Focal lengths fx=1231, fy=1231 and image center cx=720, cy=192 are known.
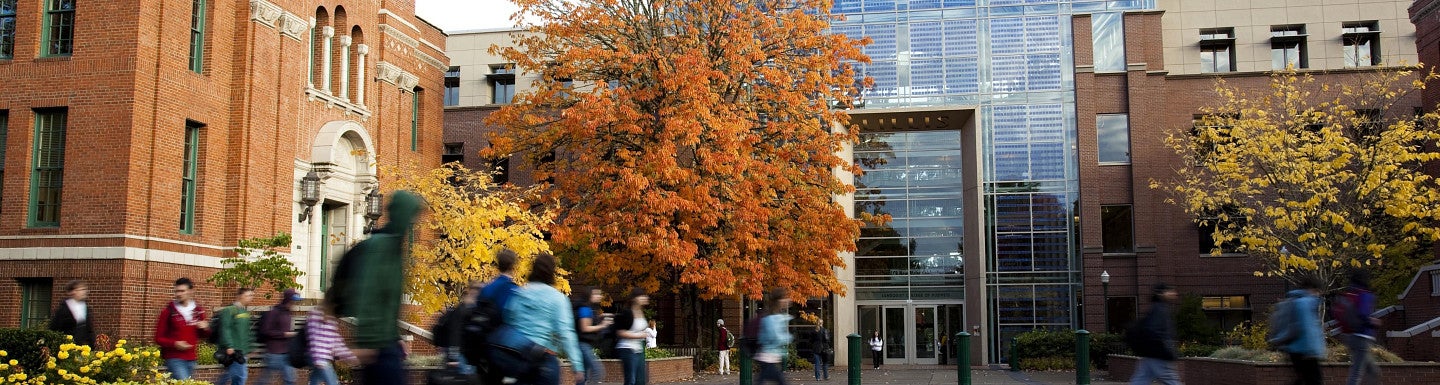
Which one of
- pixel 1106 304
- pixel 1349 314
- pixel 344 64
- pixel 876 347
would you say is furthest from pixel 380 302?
pixel 1106 304

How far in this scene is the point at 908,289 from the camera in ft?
128

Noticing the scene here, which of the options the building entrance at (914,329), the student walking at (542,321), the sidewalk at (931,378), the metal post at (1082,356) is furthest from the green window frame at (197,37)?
the building entrance at (914,329)

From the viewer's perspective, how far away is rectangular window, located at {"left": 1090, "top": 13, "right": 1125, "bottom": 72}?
1475 inches

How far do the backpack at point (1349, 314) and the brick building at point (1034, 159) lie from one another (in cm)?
2307

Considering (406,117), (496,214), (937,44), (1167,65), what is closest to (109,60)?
(496,214)

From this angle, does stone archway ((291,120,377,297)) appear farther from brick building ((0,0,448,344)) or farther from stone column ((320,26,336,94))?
stone column ((320,26,336,94))

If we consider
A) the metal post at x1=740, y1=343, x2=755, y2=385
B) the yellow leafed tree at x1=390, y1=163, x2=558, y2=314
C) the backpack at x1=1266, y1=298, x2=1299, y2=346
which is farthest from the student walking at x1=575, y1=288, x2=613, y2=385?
the yellow leafed tree at x1=390, y1=163, x2=558, y2=314

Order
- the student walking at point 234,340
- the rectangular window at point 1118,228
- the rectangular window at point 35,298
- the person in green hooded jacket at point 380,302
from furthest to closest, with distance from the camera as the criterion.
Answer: the rectangular window at point 1118,228 → the rectangular window at point 35,298 → the student walking at point 234,340 → the person in green hooded jacket at point 380,302

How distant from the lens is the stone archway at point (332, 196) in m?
27.9

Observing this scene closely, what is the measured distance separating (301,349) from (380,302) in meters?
3.12

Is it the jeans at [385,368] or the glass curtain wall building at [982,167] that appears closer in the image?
the jeans at [385,368]

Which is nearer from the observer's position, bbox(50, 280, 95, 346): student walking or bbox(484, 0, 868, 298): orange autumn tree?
bbox(50, 280, 95, 346): student walking

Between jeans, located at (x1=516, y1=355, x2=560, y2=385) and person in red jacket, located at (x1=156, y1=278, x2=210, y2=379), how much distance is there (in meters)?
6.35

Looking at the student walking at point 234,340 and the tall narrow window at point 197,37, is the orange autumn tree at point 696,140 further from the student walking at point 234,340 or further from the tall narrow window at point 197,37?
the student walking at point 234,340
